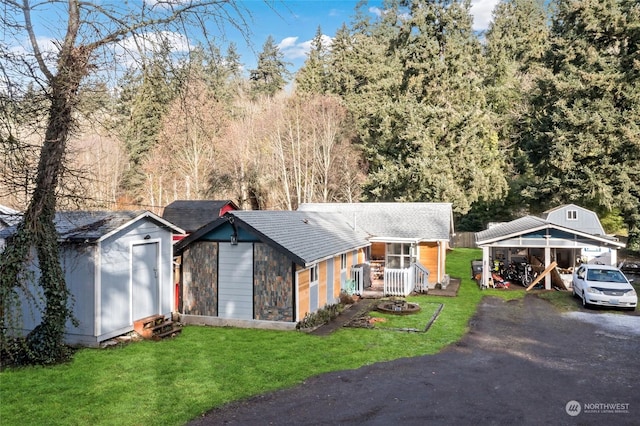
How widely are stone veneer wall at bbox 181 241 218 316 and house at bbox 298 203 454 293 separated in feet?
28.1

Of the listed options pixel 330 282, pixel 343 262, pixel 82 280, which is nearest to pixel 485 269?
pixel 343 262

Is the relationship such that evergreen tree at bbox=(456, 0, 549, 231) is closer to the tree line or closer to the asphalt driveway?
the tree line

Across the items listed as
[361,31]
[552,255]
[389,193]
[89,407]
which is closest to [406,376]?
[89,407]

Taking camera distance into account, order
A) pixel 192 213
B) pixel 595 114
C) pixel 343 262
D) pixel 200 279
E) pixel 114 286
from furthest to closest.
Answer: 1. pixel 595 114
2. pixel 192 213
3. pixel 343 262
4. pixel 200 279
5. pixel 114 286

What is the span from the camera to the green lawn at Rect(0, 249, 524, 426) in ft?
26.1

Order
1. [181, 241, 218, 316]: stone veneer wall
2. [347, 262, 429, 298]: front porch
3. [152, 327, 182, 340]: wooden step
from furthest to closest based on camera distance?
[347, 262, 429, 298]: front porch → [181, 241, 218, 316]: stone veneer wall → [152, 327, 182, 340]: wooden step

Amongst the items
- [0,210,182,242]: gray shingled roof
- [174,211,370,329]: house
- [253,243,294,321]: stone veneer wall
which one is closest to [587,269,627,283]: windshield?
[174,211,370,329]: house

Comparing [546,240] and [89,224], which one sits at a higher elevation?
[89,224]

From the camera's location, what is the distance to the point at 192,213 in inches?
941

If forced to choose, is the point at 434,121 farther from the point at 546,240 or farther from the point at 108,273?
the point at 108,273

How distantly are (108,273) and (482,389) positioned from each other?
9384 millimetres

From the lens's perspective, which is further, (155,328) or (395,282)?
(395,282)

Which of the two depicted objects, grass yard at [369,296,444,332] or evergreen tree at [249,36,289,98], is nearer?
grass yard at [369,296,444,332]

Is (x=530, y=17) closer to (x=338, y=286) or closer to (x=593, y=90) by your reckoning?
(x=593, y=90)
